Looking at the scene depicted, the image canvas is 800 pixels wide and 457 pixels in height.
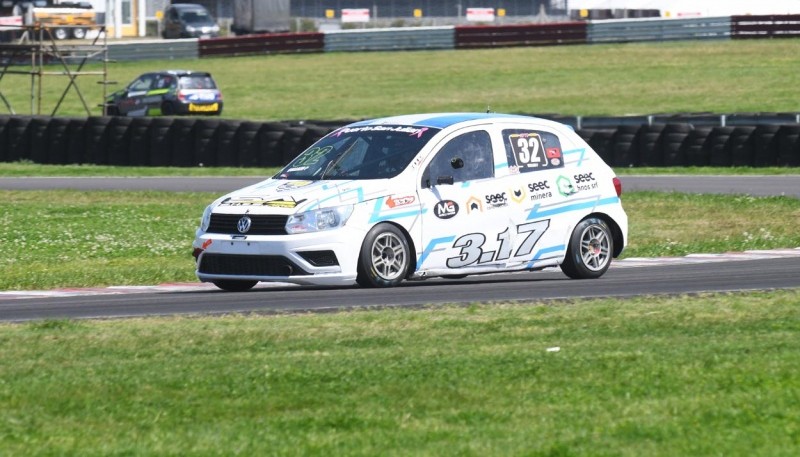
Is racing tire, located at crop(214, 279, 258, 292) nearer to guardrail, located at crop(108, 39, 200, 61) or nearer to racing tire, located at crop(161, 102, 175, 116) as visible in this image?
racing tire, located at crop(161, 102, 175, 116)

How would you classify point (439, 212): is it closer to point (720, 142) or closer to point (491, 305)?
point (491, 305)

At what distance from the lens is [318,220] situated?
1096 cm

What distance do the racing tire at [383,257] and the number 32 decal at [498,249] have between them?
17.9 inches

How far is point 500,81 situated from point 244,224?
3578 cm

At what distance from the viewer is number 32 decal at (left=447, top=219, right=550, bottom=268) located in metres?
11.6

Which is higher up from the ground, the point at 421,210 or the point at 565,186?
the point at 565,186

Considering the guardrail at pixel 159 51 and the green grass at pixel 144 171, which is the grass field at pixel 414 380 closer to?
the green grass at pixel 144 171

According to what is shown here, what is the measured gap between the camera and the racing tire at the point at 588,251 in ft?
39.9

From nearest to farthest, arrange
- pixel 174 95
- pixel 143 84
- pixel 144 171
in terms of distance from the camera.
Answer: pixel 144 171 → pixel 174 95 → pixel 143 84

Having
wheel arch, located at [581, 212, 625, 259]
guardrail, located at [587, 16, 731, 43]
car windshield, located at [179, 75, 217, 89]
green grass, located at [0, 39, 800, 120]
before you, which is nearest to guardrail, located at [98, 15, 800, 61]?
guardrail, located at [587, 16, 731, 43]

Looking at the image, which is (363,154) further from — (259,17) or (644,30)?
(259,17)

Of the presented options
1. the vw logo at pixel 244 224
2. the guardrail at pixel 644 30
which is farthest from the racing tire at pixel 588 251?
the guardrail at pixel 644 30

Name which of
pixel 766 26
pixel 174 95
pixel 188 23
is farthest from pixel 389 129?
pixel 188 23

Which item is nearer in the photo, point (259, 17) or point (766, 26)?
point (766, 26)
